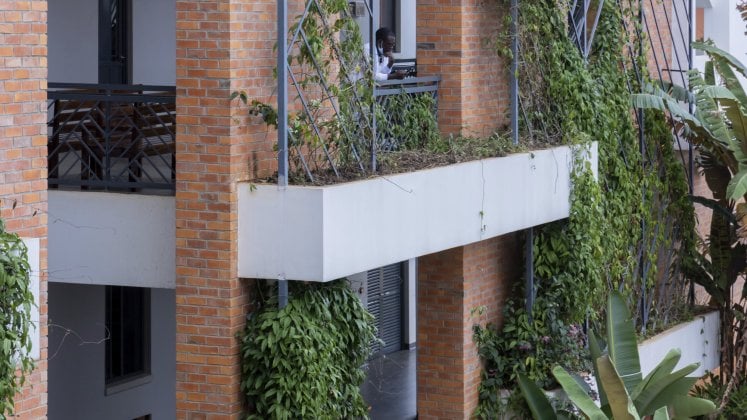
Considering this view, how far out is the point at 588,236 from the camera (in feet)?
49.2

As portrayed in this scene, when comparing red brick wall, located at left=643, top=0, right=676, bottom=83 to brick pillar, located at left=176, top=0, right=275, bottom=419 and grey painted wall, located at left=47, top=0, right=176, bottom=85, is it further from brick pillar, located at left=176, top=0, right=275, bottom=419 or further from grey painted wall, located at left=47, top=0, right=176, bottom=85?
brick pillar, located at left=176, top=0, right=275, bottom=419

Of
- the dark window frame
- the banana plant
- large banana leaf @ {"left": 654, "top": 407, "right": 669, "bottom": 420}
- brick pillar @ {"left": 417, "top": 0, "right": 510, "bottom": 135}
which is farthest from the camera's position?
the dark window frame

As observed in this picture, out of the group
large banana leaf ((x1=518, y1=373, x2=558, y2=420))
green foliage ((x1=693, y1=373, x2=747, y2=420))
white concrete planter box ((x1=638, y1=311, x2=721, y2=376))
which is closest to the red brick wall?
white concrete planter box ((x1=638, y1=311, x2=721, y2=376))

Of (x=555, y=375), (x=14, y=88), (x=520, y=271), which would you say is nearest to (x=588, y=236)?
(x=520, y=271)

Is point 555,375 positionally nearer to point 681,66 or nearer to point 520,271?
point 520,271

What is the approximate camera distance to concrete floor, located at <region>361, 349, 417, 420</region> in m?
18.3

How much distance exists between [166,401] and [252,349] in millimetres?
5619

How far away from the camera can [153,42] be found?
15891mm

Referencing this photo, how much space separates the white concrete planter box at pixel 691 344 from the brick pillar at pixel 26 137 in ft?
32.9

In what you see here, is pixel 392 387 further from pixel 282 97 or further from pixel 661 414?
pixel 282 97

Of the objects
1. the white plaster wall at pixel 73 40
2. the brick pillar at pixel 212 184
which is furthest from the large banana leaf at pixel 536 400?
the white plaster wall at pixel 73 40

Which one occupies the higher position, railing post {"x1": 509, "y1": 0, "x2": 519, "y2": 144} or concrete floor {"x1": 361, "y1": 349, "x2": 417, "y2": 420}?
railing post {"x1": 509, "y1": 0, "x2": 519, "y2": 144}

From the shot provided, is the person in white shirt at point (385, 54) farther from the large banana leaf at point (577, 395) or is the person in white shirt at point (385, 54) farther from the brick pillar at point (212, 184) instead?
the large banana leaf at point (577, 395)

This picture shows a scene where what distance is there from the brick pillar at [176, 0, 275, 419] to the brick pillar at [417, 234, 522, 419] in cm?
350
